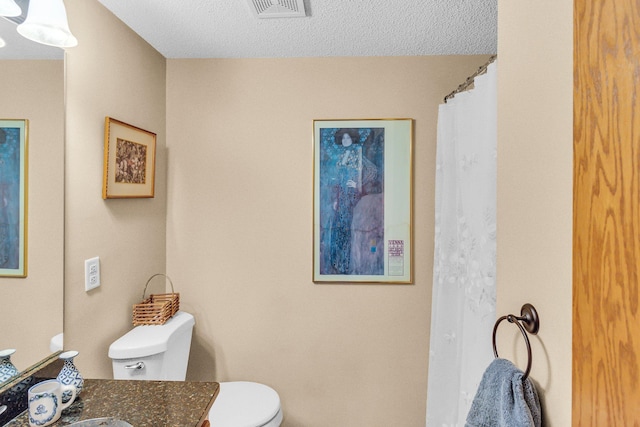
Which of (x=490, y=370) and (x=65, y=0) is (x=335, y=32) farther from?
(x=490, y=370)

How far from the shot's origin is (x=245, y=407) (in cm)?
177

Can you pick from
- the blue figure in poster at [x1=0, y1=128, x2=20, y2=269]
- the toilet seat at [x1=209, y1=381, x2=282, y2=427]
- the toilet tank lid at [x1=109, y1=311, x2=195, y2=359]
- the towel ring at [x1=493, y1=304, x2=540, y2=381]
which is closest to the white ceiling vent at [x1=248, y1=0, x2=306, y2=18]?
the blue figure in poster at [x1=0, y1=128, x2=20, y2=269]

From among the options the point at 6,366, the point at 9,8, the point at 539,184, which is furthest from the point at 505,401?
the point at 9,8

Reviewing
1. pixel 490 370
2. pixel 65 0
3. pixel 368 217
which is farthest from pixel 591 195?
pixel 65 0

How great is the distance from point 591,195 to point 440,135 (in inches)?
55.6

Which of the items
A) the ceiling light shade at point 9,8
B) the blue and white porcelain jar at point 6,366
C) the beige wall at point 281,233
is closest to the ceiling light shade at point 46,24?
the ceiling light shade at point 9,8

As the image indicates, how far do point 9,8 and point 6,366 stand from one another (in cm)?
107

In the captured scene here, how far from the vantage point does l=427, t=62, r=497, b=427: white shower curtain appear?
1438 millimetres

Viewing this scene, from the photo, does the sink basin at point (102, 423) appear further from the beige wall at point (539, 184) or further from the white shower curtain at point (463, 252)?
the white shower curtain at point (463, 252)

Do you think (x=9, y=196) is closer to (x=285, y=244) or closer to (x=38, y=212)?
(x=38, y=212)

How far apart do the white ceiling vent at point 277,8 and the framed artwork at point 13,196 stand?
1.00m

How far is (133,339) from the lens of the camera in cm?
171

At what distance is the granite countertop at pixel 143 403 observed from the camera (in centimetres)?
108

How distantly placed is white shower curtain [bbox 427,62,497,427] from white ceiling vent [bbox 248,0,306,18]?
828 mm
